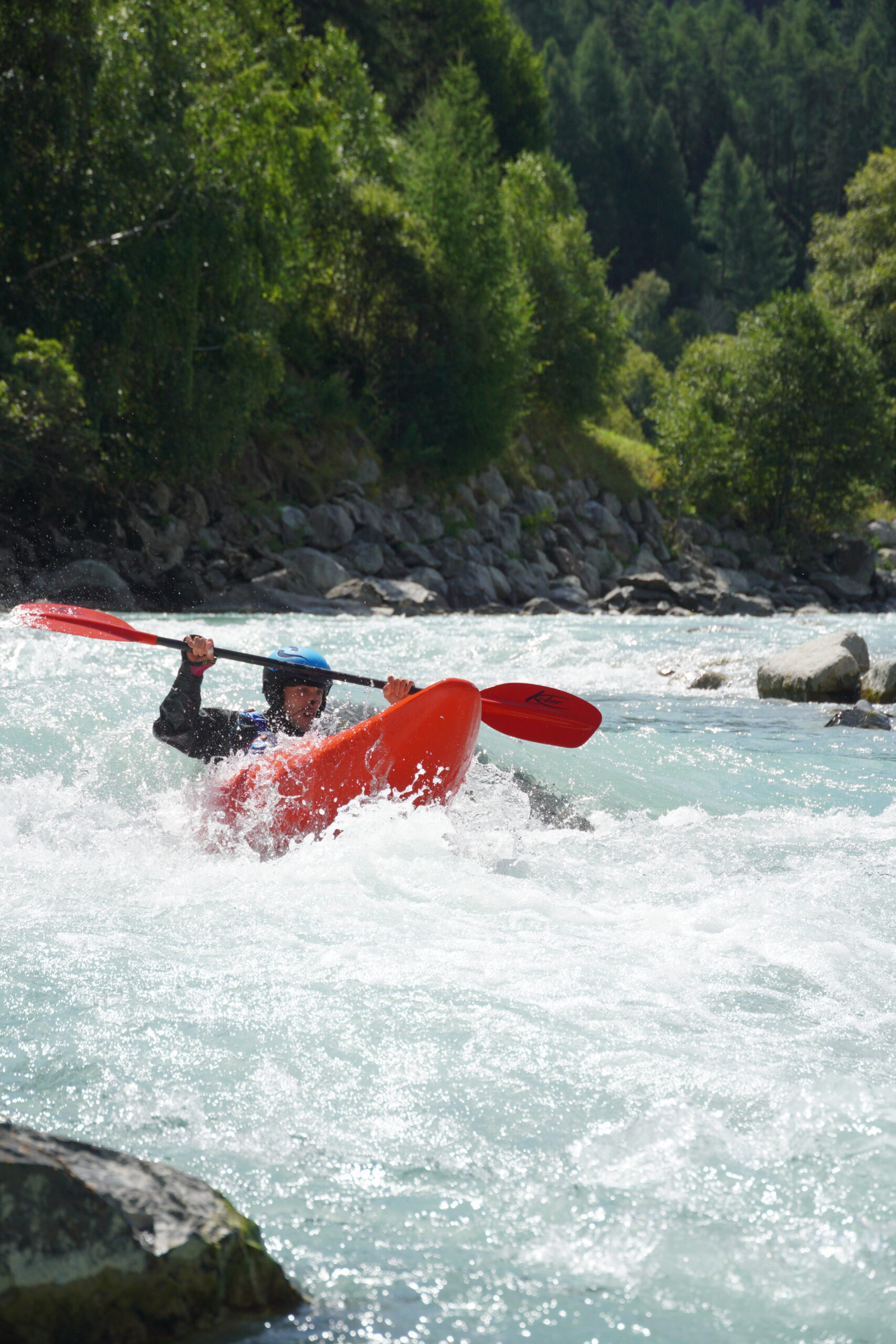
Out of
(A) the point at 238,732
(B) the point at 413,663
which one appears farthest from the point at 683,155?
(A) the point at 238,732

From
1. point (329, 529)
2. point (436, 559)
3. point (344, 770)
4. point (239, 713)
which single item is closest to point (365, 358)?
point (436, 559)

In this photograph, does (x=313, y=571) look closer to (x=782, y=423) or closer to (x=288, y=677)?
(x=288, y=677)

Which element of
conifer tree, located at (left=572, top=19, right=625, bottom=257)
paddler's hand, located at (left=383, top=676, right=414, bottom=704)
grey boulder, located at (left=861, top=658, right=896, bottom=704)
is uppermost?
conifer tree, located at (left=572, top=19, right=625, bottom=257)

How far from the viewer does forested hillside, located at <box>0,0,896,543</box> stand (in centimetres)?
1169

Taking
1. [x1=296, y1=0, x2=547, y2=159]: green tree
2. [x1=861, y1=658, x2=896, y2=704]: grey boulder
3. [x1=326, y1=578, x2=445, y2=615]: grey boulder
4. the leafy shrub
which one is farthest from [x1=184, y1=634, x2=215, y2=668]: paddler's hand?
[x1=296, y1=0, x2=547, y2=159]: green tree

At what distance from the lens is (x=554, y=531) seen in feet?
70.6

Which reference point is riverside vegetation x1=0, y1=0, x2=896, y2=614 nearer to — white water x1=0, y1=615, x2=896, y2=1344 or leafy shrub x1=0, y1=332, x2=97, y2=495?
leafy shrub x1=0, y1=332, x2=97, y2=495

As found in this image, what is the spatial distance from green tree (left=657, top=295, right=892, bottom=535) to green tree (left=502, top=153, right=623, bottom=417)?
6.63 feet

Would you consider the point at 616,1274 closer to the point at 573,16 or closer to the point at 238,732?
the point at 238,732

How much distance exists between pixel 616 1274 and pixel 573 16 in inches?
2813

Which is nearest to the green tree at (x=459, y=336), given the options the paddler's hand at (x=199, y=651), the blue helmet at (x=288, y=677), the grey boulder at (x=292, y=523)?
the grey boulder at (x=292, y=523)

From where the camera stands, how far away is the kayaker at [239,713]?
4.28 meters

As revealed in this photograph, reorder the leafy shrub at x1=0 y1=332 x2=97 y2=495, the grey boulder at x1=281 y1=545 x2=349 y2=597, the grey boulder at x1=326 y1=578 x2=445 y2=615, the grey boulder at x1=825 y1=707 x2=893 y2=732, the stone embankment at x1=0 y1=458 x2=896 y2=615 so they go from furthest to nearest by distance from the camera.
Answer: the grey boulder at x1=281 y1=545 x2=349 y2=597 < the grey boulder at x1=326 y1=578 x2=445 y2=615 < the stone embankment at x1=0 y1=458 x2=896 y2=615 < the leafy shrub at x1=0 y1=332 x2=97 y2=495 < the grey boulder at x1=825 y1=707 x2=893 y2=732

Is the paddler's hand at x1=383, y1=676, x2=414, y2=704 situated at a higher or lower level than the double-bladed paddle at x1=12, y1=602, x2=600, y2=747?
higher
